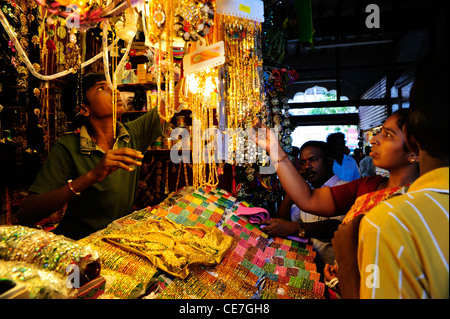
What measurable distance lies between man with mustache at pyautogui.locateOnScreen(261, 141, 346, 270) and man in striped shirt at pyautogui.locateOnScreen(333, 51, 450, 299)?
1192 millimetres

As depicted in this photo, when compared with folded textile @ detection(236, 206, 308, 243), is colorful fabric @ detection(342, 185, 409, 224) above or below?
above

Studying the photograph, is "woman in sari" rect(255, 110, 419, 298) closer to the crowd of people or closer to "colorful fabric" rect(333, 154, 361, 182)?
the crowd of people

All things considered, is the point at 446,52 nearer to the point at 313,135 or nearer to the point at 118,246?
the point at 118,246

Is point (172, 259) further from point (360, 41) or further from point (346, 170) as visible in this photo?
point (360, 41)

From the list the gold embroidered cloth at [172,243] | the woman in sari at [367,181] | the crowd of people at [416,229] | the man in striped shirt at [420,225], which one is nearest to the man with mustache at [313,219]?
the woman in sari at [367,181]

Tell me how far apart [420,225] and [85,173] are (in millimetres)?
1397

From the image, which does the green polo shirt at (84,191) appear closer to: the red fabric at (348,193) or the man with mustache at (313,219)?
the man with mustache at (313,219)

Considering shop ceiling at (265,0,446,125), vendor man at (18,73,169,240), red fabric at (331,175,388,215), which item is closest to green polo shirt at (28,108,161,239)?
vendor man at (18,73,169,240)

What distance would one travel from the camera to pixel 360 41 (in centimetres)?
641

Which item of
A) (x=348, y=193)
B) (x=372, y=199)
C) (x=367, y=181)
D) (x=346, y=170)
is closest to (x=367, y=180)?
(x=367, y=181)

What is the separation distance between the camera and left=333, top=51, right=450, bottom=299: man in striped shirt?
49 cm

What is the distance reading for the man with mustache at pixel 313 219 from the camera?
69.2 inches

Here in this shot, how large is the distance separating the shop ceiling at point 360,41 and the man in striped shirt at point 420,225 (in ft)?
7.32
